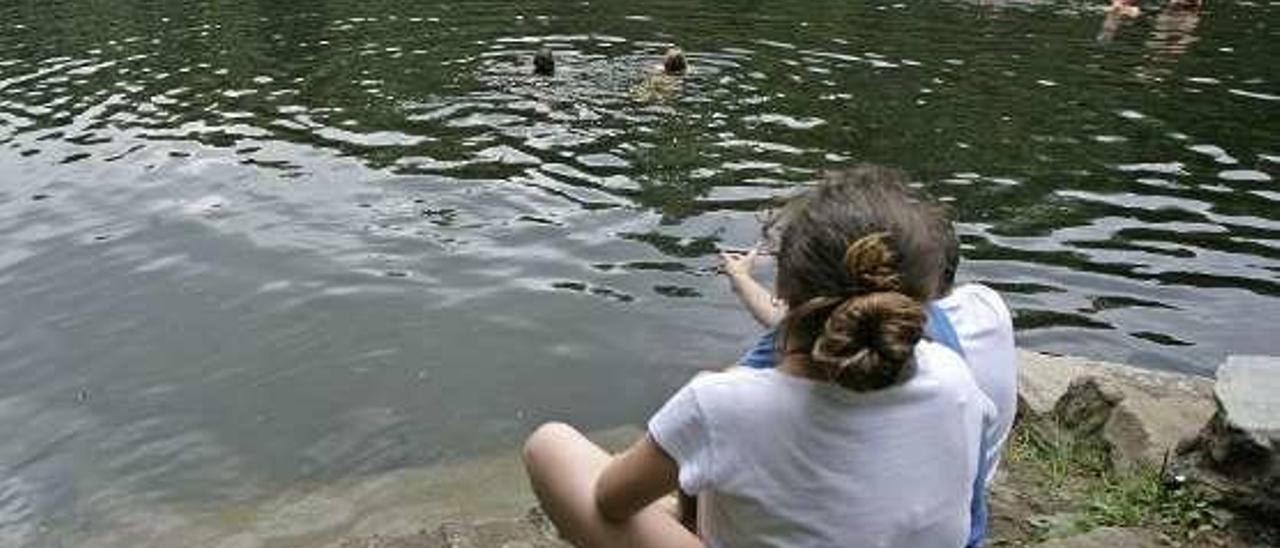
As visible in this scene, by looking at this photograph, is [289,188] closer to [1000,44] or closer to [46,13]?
[1000,44]

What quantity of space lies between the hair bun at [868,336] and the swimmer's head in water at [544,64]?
14.0 m

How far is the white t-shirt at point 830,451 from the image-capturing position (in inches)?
121

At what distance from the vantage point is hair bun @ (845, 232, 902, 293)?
112 inches

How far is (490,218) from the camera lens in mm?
11531

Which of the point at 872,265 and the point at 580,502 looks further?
the point at 580,502

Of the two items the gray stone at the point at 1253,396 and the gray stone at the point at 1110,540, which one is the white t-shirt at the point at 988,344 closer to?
the gray stone at the point at 1110,540

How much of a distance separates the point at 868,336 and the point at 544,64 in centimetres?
1404

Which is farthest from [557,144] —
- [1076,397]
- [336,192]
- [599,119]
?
[1076,397]

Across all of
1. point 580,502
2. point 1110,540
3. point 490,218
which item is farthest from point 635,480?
point 490,218

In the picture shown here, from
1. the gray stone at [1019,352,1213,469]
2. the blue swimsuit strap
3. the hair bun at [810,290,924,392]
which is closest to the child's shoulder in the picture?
the blue swimsuit strap

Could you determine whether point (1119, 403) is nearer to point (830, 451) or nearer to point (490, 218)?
point (830, 451)

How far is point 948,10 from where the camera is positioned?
22.3 m

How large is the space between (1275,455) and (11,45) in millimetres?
20579

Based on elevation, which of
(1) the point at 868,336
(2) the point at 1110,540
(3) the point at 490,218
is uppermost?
(1) the point at 868,336
